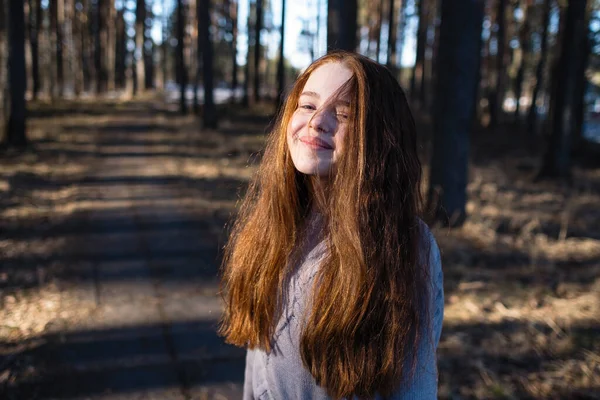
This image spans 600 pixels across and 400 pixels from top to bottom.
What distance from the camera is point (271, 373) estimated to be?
4.90ft

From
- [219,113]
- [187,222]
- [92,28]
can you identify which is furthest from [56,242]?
[92,28]

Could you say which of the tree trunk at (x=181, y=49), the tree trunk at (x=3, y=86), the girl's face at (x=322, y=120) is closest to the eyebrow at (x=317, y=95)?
the girl's face at (x=322, y=120)

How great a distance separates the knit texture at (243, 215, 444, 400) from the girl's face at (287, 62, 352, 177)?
0.19 metres

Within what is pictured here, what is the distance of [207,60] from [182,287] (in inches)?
531

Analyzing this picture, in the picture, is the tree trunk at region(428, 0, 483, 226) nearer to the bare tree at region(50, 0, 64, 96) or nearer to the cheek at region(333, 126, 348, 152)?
the cheek at region(333, 126, 348, 152)

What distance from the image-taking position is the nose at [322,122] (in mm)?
1381

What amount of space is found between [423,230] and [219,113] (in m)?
22.7

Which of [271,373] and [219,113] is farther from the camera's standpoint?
[219,113]

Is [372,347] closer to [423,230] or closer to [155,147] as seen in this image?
[423,230]

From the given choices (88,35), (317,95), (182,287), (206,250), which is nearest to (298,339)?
(317,95)

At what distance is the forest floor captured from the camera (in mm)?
3555

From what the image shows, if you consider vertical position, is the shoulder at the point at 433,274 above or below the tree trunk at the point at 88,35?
below

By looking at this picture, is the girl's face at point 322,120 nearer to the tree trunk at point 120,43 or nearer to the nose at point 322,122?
the nose at point 322,122

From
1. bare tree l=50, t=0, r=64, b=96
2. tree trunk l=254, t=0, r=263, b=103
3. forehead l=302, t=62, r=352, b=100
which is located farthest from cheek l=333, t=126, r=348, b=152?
bare tree l=50, t=0, r=64, b=96
